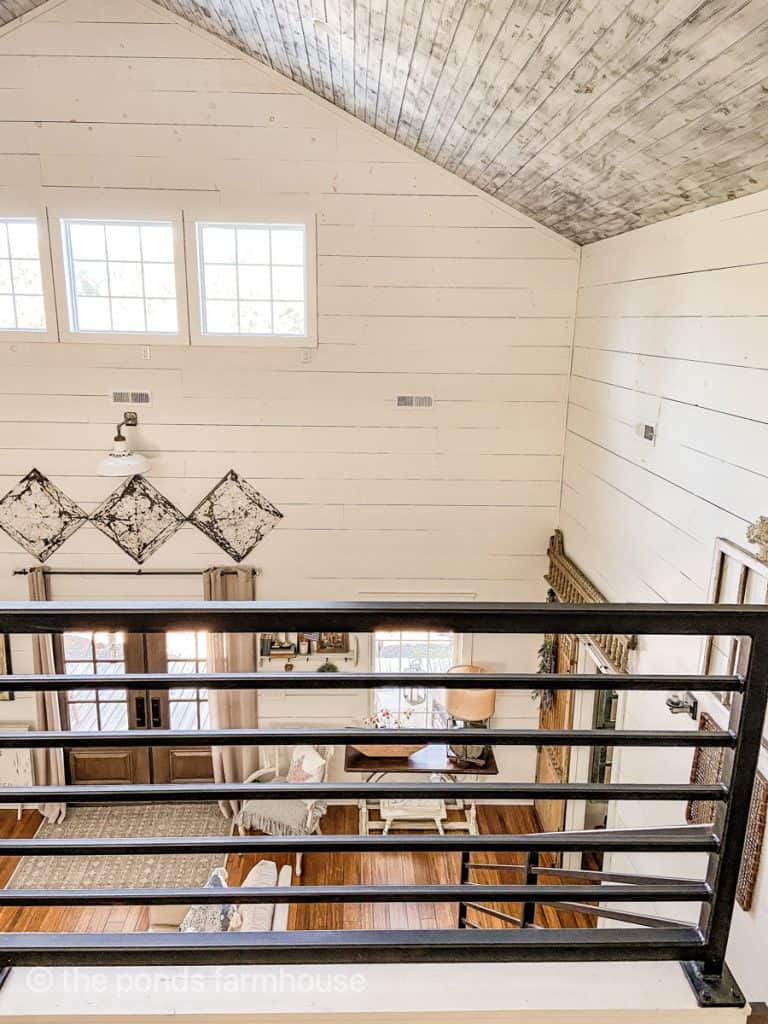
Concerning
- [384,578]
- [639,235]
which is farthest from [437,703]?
[639,235]

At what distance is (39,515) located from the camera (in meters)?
5.69

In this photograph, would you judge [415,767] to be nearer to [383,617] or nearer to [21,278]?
[383,617]

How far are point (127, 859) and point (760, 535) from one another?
17.0ft

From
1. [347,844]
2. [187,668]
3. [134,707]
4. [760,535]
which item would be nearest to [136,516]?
[187,668]

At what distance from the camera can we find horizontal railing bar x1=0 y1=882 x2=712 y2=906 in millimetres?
1302

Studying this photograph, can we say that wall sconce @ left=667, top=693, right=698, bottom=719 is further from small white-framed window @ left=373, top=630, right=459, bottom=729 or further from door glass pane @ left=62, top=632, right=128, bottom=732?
door glass pane @ left=62, top=632, right=128, bottom=732

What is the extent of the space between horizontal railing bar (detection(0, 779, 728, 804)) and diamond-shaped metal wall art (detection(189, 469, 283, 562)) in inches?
174

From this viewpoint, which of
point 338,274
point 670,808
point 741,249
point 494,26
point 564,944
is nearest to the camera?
point 564,944

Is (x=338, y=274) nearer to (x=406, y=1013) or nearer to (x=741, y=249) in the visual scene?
(x=741, y=249)

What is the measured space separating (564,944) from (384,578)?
4.58 metres

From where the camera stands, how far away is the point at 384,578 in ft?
19.3

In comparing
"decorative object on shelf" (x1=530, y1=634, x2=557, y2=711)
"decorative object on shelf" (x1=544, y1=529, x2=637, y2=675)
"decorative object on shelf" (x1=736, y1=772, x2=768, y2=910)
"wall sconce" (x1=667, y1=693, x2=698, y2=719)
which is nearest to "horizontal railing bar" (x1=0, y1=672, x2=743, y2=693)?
"decorative object on shelf" (x1=736, y1=772, x2=768, y2=910)

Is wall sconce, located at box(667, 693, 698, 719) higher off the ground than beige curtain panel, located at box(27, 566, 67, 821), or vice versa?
wall sconce, located at box(667, 693, 698, 719)

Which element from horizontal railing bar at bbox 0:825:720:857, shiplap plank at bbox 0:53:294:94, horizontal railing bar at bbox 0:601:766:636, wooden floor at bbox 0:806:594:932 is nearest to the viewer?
horizontal railing bar at bbox 0:601:766:636
